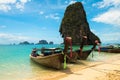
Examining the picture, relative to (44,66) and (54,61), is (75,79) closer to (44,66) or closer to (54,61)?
A: (54,61)

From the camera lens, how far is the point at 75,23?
98.1m

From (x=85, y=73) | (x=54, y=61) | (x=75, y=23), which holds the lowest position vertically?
(x=85, y=73)

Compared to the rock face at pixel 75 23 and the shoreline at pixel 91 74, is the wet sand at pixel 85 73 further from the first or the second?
the rock face at pixel 75 23

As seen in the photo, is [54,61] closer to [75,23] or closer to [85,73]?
[85,73]

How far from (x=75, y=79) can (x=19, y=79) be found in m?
4.71

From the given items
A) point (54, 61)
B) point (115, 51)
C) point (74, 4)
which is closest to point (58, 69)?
point (54, 61)

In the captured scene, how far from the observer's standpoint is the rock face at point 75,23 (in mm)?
96481

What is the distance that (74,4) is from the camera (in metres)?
103

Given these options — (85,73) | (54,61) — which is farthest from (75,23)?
(85,73)

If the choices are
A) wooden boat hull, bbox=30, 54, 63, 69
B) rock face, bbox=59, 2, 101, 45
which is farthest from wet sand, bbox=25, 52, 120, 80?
rock face, bbox=59, 2, 101, 45

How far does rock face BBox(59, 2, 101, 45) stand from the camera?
9648 cm

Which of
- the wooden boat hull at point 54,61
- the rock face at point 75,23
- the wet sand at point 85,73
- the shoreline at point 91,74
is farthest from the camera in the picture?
the rock face at point 75,23

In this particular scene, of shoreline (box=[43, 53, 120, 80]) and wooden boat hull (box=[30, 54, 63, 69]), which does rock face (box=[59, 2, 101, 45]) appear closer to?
wooden boat hull (box=[30, 54, 63, 69])

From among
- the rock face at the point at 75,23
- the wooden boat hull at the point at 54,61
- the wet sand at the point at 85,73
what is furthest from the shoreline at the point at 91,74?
the rock face at the point at 75,23
